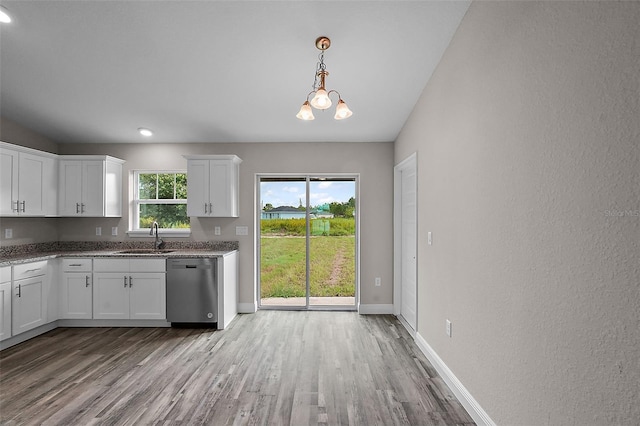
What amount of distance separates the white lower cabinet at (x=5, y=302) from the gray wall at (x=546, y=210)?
4.21 m

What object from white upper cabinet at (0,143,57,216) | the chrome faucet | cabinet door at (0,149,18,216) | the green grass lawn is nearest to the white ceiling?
white upper cabinet at (0,143,57,216)

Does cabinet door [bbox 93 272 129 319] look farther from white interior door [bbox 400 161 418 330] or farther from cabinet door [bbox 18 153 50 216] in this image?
white interior door [bbox 400 161 418 330]

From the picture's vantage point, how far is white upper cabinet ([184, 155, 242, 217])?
4.09m

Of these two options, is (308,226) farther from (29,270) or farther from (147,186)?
(29,270)

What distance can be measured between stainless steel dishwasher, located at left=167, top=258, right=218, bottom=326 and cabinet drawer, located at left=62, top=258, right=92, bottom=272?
3.23 feet

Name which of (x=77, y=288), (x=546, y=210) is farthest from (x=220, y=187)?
(x=546, y=210)

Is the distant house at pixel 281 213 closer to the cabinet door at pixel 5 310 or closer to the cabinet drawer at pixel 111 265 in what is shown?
the cabinet drawer at pixel 111 265

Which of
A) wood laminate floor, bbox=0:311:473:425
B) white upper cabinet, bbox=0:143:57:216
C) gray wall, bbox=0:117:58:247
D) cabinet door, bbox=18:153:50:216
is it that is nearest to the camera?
wood laminate floor, bbox=0:311:473:425

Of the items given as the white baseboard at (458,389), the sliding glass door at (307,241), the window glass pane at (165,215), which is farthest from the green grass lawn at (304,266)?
the white baseboard at (458,389)

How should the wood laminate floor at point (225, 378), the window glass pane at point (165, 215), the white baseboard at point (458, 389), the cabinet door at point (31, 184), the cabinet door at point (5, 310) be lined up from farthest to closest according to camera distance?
the window glass pane at point (165, 215) < the cabinet door at point (31, 184) < the cabinet door at point (5, 310) < the wood laminate floor at point (225, 378) < the white baseboard at point (458, 389)

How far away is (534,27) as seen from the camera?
4.95 feet

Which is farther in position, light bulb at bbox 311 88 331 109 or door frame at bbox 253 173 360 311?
door frame at bbox 253 173 360 311

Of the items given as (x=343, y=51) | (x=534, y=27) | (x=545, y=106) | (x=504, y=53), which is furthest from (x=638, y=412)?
(x=343, y=51)

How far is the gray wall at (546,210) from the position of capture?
3.54ft
